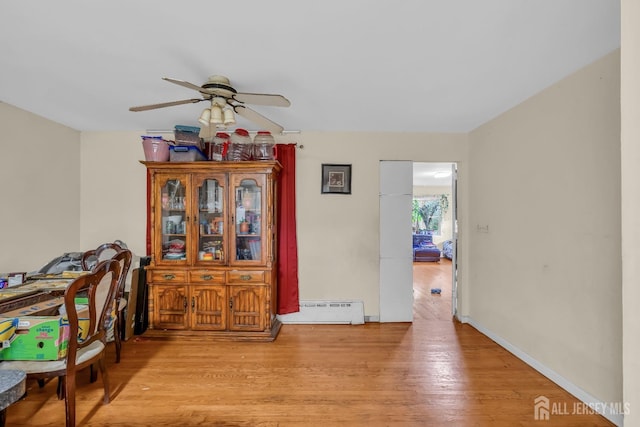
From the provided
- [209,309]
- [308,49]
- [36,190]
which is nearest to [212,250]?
[209,309]

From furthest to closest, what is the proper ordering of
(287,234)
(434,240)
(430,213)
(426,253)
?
1. (430,213)
2. (434,240)
3. (426,253)
4. (287,234)

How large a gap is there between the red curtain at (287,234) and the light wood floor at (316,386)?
47cm

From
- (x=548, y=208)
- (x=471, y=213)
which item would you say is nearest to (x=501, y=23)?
(x=548, y=208)

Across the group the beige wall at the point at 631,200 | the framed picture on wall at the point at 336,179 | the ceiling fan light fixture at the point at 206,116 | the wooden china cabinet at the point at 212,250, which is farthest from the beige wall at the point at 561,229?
the ceiling fan light fixture at the point at 206,116

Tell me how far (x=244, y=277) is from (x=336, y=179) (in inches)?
62.2

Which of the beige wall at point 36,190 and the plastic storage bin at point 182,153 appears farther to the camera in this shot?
the plastic storage bin at point 182,153

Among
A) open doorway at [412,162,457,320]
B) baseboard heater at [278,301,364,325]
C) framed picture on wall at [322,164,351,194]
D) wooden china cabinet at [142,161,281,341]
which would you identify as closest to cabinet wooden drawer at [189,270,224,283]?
wooden china cabinet at [142,161,281,341]

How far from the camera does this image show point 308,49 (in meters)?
1.69

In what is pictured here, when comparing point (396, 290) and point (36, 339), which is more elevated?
Answer: point (36, 339)

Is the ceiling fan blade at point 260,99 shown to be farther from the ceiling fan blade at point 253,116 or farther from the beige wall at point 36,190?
the beige wall at point 36,190

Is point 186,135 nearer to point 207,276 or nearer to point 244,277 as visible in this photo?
point 207,276

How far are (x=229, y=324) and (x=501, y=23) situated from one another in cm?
322

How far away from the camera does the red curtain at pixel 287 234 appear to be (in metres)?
3.20

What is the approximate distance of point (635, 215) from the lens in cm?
81
